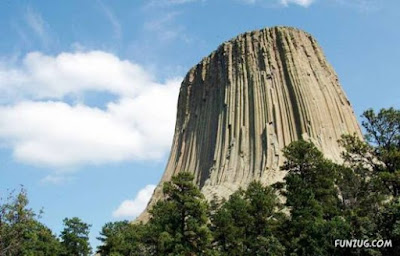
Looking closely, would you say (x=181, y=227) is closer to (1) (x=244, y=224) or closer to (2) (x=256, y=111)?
(1) (x=244, y=224)

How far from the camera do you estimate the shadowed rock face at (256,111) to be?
63125 millimetres

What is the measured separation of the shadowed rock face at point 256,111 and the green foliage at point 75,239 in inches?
647

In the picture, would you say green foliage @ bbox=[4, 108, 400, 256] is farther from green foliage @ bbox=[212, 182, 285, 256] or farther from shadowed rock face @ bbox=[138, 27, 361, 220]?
shadowed rock face @ bbox=[138, 27, 361, 220]

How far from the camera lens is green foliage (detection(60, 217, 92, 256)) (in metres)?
49.6

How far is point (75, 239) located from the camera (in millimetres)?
49781

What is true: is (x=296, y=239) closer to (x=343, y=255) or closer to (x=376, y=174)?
(x=343, y=255)

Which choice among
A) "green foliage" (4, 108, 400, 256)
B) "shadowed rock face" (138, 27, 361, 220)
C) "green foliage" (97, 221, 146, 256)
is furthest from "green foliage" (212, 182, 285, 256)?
"shadowed rock face" (138, 27, 361, 220)

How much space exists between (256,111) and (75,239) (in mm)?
29774

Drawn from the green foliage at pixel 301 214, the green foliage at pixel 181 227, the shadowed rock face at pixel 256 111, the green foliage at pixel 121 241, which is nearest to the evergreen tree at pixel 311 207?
the green foliage at pixel 301 214

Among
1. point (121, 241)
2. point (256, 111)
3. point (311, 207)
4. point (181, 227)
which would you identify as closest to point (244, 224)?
point (181, 227)

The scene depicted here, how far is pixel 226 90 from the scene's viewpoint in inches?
2825

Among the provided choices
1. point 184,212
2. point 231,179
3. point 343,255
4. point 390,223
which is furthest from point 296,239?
point 231,179

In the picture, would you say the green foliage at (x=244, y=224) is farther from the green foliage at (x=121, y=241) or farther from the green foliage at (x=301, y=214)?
the green foliage at (x=121, y=241)

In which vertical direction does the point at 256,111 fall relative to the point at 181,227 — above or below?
above
